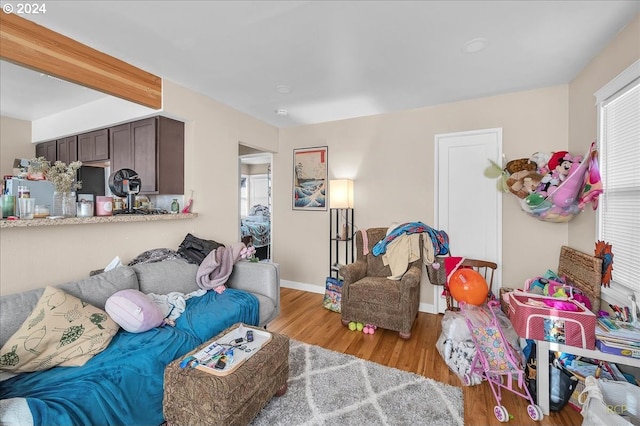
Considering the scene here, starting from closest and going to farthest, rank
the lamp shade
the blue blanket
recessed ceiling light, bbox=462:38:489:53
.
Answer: the blue blanket, recessed ceiling light, bbox=462:38:489:53, the lamp shade

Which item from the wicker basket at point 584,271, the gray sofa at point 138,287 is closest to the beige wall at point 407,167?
the wicker basket at point 584,271

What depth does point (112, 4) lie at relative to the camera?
1.56 metres

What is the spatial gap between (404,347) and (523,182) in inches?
75.7

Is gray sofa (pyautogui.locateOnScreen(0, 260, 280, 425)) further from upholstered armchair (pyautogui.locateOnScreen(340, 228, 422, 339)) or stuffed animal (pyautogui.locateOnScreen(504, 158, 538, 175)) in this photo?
stuffed animal (pyautogui.locateOnScreen(504, 158, 538, 175))

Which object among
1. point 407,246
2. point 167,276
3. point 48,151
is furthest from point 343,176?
point 48,151

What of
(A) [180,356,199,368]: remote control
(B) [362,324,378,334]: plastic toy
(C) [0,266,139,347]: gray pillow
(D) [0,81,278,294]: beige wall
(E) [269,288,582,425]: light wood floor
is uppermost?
(D) [0,81,278,294]: beige wall

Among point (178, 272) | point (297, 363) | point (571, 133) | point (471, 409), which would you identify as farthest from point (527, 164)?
point (178, 272)

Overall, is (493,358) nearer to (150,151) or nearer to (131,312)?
(131,312)

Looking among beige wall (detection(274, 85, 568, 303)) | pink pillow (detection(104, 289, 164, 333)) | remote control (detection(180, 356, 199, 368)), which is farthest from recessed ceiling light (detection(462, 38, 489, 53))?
pink pillow (detection(104, 289, 164, 333))

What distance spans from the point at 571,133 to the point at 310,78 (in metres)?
2.60

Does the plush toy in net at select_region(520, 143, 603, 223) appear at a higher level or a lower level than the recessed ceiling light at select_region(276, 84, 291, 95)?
lower

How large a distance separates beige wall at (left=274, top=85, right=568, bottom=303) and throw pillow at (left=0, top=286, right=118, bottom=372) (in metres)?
2.64

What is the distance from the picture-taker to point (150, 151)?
2.55 metres

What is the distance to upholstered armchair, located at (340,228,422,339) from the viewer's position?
250cm
